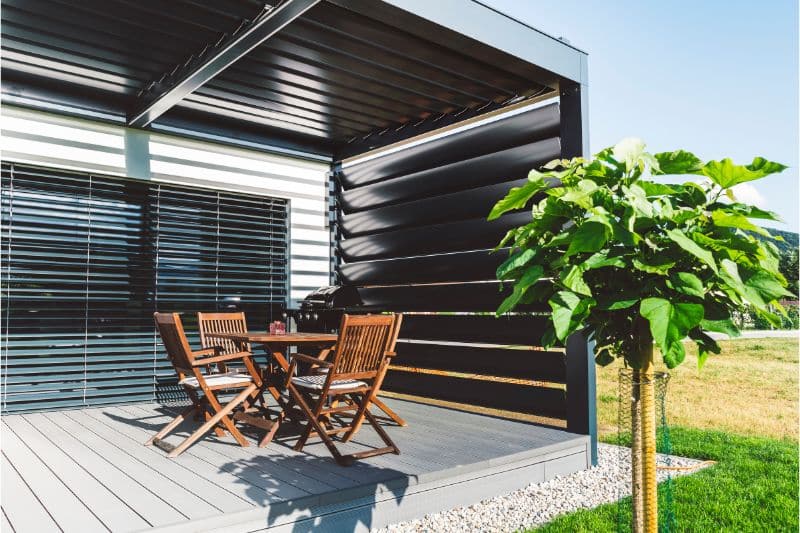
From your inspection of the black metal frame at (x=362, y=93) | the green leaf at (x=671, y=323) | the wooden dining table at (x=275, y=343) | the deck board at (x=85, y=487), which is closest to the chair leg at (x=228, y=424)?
the wooden dining table at (x=275, y=343)

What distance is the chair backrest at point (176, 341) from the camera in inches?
155

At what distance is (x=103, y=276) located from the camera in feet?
19.4

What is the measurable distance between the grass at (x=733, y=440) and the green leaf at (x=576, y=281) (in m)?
0.94

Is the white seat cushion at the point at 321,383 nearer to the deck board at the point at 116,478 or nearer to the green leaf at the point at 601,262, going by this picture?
the deck board at the point at 116,478

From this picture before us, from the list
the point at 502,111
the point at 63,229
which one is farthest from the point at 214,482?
the point at 502,111

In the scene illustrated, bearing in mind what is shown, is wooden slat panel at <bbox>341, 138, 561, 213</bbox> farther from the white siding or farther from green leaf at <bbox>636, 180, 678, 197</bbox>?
green leaf at <bbox>636, 180, 678, 197</bbox>

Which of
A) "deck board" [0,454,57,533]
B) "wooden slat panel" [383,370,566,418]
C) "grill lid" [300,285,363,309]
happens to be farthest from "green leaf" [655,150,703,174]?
"grill lid" [300,285,363,309]

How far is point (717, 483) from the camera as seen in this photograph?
419 cm

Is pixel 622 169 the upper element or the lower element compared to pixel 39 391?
upper

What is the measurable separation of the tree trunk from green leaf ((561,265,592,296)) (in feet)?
1.18

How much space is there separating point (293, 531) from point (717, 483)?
296 cm

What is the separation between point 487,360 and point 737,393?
682 cm

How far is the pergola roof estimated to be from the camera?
4.11 meters

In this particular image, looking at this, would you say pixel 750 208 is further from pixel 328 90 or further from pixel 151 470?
pixel 328 90
